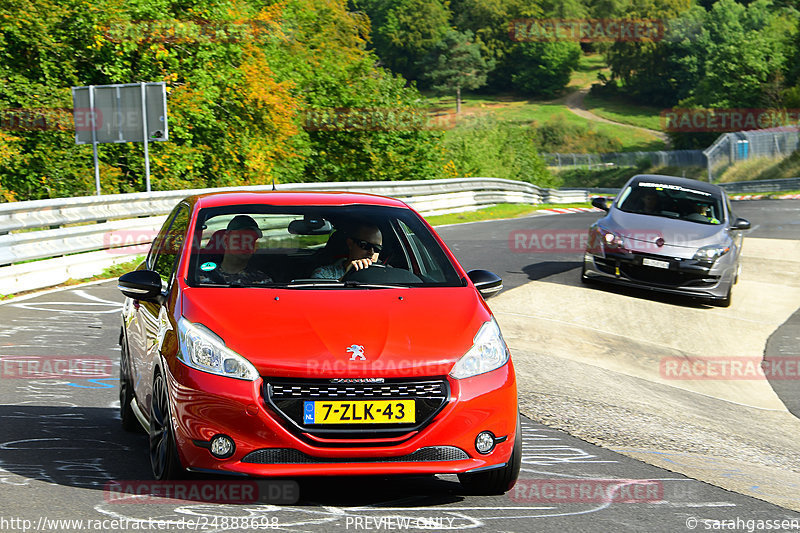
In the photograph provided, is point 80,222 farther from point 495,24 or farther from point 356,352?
point 495,24

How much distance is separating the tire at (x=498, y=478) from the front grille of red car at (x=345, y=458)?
0.32 metres

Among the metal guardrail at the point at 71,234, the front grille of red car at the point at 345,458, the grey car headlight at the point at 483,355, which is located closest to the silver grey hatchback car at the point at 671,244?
the metal guardrail at the point at 71,234

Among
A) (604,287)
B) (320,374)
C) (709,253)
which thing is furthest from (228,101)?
(320,374)

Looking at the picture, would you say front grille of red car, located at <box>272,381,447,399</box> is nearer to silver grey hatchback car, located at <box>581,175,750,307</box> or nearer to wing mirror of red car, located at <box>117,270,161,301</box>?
wing mirror of red car, located at <box>117,270,161,301</box>

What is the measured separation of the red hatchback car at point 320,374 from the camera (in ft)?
15.6

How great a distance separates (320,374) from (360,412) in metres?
0.25

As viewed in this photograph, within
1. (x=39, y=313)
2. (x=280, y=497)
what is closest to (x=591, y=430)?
(x=280, y=497)

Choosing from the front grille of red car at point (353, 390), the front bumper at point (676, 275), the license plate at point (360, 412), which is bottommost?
the front bumper at point (676, 275)

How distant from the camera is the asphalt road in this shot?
467 cm

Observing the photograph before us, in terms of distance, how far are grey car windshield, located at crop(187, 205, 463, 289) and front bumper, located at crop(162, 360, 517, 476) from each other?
0.96 meters

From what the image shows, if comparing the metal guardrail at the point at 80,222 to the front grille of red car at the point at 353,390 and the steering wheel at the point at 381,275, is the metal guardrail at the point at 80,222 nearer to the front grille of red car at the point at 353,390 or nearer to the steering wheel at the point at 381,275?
the steering wheel at the point at 381,275

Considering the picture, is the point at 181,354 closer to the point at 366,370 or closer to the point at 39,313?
the point at 366,370

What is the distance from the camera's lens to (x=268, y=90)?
29.7 meters

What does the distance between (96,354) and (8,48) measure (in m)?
17.7
